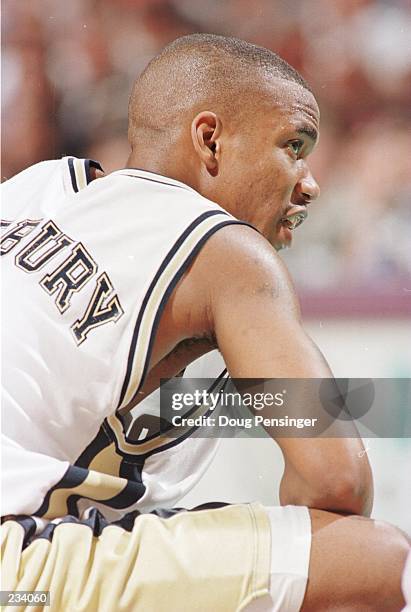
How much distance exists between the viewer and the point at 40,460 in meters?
0.78

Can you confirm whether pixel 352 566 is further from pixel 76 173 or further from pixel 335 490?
pixel 76 173

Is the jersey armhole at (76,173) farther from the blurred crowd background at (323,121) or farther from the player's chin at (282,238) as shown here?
the player's chin at (282,238)

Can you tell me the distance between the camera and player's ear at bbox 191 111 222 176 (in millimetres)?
929

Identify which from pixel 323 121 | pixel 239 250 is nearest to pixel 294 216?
pixel 323 121

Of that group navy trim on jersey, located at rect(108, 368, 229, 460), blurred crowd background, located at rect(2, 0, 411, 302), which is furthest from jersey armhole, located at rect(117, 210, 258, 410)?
blurred crowd background, located at rect(2, 0, 411, 302)

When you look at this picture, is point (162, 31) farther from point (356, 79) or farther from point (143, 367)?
point (143, 367)

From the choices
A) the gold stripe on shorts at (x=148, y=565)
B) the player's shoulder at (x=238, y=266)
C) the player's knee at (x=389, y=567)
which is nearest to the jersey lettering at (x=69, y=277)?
the player's shoulder at (x=238, y=266)

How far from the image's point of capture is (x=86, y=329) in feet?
2.65

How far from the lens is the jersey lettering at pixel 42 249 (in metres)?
0.85

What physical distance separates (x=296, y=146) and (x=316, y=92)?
0.08 metres

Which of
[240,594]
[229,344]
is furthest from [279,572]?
[229,344]

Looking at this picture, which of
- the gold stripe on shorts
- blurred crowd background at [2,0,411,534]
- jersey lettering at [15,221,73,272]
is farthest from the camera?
blurred crowd background at [2,0,411,534]

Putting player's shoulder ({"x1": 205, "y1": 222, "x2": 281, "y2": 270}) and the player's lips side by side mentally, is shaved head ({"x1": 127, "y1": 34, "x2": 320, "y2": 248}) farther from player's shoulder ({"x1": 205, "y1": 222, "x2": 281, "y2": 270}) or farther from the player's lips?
player's shoulder ({"x1": 205, "y1": 222, "x2": 281, "y2": 270})

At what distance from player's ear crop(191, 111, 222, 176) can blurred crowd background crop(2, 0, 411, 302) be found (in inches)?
5.0
